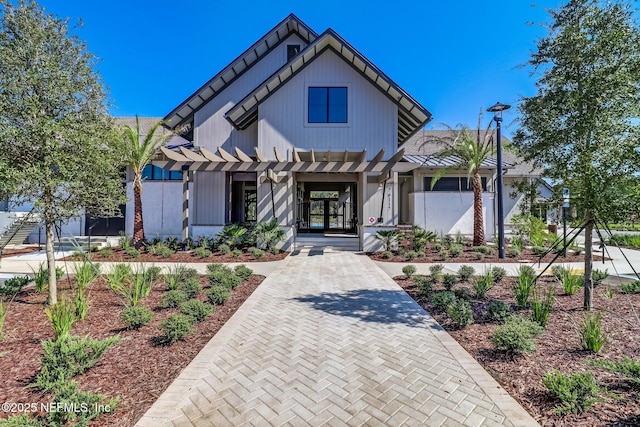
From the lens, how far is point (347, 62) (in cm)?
1405

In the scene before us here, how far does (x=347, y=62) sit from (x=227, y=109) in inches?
265

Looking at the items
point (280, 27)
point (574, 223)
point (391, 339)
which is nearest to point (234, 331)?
point (391, 339)

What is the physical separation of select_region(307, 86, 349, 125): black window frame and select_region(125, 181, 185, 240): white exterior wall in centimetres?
852

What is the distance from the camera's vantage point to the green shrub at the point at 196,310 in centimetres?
502

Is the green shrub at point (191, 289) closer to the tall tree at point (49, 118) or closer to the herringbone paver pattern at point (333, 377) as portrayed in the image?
the herringbone paver pattern at point (333, 377)

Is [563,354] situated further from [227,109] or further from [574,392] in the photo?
[227,109]

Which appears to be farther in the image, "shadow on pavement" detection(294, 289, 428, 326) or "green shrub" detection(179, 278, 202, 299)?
"green shrub" detection(179, 278, 202, 299)

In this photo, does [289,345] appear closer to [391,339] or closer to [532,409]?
[391,339]

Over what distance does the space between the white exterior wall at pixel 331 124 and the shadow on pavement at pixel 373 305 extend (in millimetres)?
8701

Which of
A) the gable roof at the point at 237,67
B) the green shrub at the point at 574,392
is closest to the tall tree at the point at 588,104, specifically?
the green shrub at the point at 574,392

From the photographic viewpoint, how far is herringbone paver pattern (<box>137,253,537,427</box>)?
272cm

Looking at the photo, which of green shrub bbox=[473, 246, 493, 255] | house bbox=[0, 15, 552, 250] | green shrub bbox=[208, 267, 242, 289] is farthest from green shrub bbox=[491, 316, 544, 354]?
green shrub bbox=[473, 246, 493, 255]

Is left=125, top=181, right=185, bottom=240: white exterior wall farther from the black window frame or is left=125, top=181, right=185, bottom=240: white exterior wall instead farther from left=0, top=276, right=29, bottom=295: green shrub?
left=0, top=276, right=29, bottom=295: green shrub

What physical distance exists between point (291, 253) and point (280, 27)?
11607 mm
